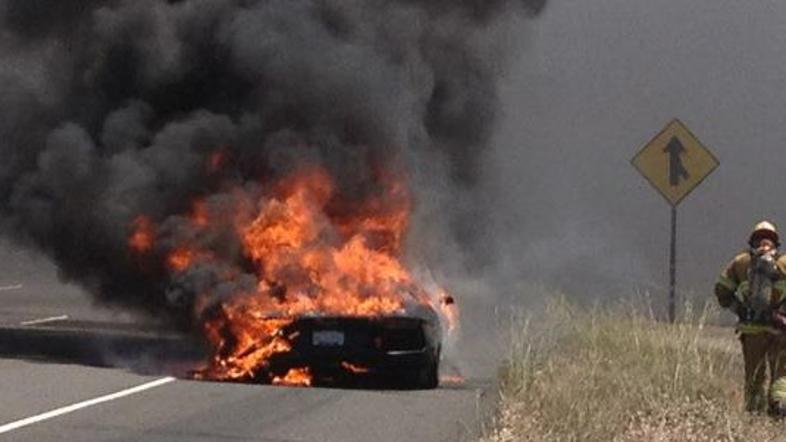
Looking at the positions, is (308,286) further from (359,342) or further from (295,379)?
(359,342)

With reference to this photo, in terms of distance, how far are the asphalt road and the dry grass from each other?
544 millimetres

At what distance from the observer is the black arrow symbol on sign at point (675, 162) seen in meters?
20.8

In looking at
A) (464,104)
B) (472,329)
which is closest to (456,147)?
(464,104)

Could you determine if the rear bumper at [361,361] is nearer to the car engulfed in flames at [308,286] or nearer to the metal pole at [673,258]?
the car engulfed in flames at [308,286]

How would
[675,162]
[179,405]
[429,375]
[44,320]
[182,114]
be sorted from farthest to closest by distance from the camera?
[44,320] → [675,162] → [182,114] → [429,375] → [179,405]

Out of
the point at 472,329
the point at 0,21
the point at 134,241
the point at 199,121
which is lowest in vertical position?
the point at 472,329

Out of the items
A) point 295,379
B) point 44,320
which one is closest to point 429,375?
point 295,379

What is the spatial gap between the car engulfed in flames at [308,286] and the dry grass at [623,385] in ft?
3.72

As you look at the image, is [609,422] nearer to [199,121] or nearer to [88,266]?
[199,121]

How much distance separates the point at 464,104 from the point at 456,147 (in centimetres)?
93

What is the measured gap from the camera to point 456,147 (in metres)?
23.9

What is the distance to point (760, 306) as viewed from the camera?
1195 cm

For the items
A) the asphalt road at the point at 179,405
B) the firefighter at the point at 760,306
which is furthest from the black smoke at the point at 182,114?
the firefighter at the point at 760,306

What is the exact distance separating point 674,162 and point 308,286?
6.93 meters
